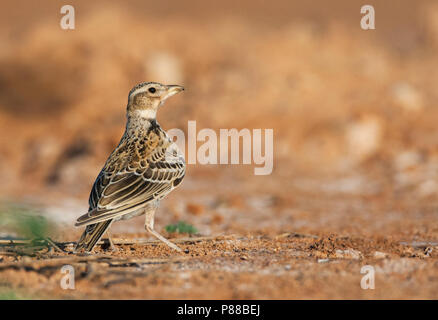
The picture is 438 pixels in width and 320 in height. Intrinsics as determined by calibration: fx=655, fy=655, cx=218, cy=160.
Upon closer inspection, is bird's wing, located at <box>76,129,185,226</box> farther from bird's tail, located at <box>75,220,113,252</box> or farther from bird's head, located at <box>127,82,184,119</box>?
bird's head, located at <box>127,82,184,119</box>

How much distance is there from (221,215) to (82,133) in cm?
701

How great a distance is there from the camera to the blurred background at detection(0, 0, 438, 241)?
39.2 ft

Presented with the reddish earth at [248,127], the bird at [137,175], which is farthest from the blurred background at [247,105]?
the bird at [137,175]

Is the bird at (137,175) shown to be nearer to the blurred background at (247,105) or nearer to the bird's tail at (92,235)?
the bird's tail at (92,235)

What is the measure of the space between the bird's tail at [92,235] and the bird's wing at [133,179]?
0.14m

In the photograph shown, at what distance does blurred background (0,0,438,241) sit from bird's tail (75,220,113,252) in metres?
3.11

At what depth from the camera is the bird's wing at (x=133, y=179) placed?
6016 mm

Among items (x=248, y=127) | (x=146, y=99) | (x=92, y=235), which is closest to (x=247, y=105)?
(x=248, y=127)

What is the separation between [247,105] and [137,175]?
10869mm

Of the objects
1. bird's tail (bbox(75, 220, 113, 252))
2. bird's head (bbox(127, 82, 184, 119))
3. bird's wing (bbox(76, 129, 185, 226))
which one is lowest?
bird's tail (bbox(75, 220, 113, 252))

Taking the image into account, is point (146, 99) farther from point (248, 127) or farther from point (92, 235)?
point (248, 127)

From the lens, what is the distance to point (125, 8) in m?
22.5

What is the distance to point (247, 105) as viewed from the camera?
55.9 feet

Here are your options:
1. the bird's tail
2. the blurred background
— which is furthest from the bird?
the blurred background
